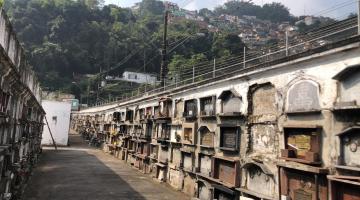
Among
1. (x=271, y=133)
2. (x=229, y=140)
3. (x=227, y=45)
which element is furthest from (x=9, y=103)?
(x=227, y=45)

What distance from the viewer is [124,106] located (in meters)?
31.2

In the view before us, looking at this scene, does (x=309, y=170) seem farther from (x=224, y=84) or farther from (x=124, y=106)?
(x=124, y=106)

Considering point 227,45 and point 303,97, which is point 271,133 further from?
point 227,45

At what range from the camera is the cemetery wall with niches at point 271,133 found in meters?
8.21

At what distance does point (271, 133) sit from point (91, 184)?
10974mm

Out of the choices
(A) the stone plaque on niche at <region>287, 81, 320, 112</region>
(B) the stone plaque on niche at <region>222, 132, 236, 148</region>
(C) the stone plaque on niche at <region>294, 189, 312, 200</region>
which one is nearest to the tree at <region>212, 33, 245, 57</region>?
(B) the stone plaque on niche at <region>222, 132, 236, 148</region>

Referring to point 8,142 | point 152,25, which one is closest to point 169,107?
point 8,142

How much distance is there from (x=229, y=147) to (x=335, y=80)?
17.3 ft

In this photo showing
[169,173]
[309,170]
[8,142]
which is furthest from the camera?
[169,173]

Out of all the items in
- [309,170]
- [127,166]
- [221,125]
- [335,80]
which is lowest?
[127,166]

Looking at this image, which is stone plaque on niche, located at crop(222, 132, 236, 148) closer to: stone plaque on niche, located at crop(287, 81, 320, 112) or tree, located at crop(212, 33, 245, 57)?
stone plaque on niche, located at crop(287, 81, 320, 112)

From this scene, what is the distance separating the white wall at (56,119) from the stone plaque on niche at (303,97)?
3408cm

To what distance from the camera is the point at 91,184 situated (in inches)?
726

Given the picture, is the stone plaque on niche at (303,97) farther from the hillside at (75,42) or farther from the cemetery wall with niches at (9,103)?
the hillside at (75,42)
